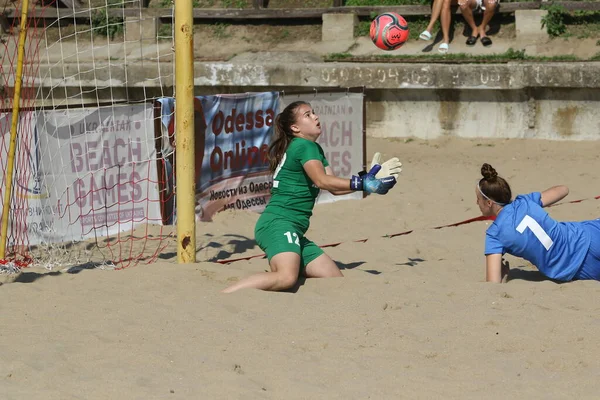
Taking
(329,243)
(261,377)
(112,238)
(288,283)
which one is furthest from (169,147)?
(261,377)

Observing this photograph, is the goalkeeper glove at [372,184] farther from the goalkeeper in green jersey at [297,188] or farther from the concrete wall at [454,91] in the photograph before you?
the concrete wall at [454,91]

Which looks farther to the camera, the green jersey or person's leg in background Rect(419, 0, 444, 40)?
person's leg in background Rect(419, 0, 444, 40)

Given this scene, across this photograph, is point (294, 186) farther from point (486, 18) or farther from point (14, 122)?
point (486, 18)

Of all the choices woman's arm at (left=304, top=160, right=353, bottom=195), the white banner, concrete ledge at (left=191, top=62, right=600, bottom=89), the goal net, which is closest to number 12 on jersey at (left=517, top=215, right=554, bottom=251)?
woman's arm at (left=304, top=160, right=353, bottom=195)

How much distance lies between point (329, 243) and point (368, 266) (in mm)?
1387

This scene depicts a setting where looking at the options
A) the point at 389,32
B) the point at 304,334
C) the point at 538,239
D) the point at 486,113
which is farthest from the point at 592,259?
the point at 486,113

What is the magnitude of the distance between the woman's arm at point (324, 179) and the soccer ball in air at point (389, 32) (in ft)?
16.3

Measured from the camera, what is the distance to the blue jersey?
5961 millimetres

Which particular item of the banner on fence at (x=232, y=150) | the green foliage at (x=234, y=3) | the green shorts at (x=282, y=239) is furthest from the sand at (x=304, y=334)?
the green foliage at (x=234, y=3)

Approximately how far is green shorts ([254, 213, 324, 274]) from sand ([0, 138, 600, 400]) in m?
0.26

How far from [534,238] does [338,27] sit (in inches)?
366

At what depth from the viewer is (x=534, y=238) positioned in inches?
235

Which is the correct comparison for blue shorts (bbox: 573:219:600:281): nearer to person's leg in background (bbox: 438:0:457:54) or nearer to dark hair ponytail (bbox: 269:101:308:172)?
dark hair ponytail (bbox: 269:101:308:172)

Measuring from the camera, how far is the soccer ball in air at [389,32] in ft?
35.7
